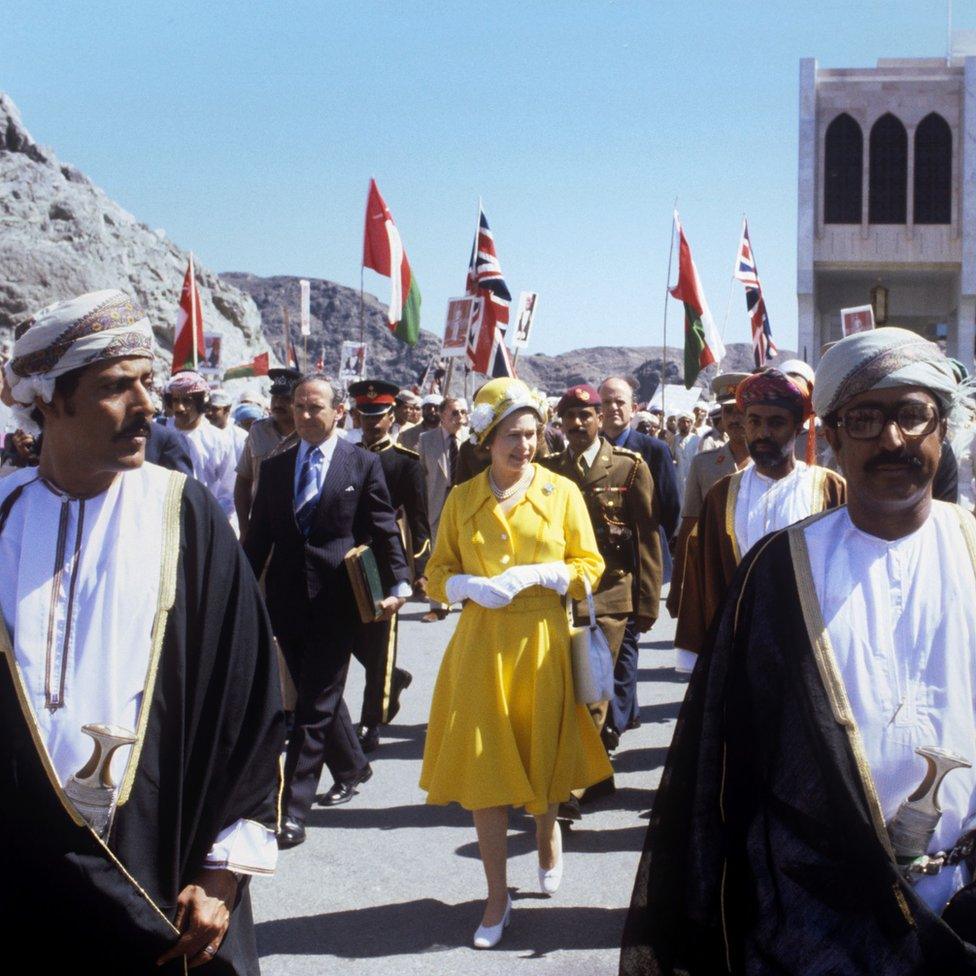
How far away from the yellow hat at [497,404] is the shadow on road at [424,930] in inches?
72.2

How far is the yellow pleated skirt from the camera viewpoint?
15.7ft

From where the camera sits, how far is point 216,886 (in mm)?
2637

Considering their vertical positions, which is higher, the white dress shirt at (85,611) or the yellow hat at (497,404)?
the yellow hat at (497,404)

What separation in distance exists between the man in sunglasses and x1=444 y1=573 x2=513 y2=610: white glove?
2150 mm

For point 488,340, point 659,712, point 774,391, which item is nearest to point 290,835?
point 774,391

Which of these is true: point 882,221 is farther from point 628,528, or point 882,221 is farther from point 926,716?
point 926,716

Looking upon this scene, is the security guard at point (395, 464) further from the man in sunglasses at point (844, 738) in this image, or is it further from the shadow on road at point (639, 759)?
the man in sunglasses at point (844, 738)

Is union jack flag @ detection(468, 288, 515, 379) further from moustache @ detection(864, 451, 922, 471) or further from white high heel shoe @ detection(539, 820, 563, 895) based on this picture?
moustache @ detection(864, 451, 922, 471)

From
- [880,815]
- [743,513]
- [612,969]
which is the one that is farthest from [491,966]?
[880,815]

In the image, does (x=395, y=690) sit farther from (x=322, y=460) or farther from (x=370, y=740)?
(x=322, y=460)

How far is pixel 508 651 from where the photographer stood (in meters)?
4.98

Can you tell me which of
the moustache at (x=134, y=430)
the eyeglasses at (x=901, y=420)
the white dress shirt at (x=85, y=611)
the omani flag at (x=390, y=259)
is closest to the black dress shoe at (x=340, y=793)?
the white dress shirt at (x=85, y=611)

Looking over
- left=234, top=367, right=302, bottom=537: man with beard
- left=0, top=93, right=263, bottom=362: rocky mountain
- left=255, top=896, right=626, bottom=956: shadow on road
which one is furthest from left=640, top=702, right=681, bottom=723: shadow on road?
left=0, top=93, right=263, bottom=362: rocky mountain

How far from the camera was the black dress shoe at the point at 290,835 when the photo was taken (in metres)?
5.74
